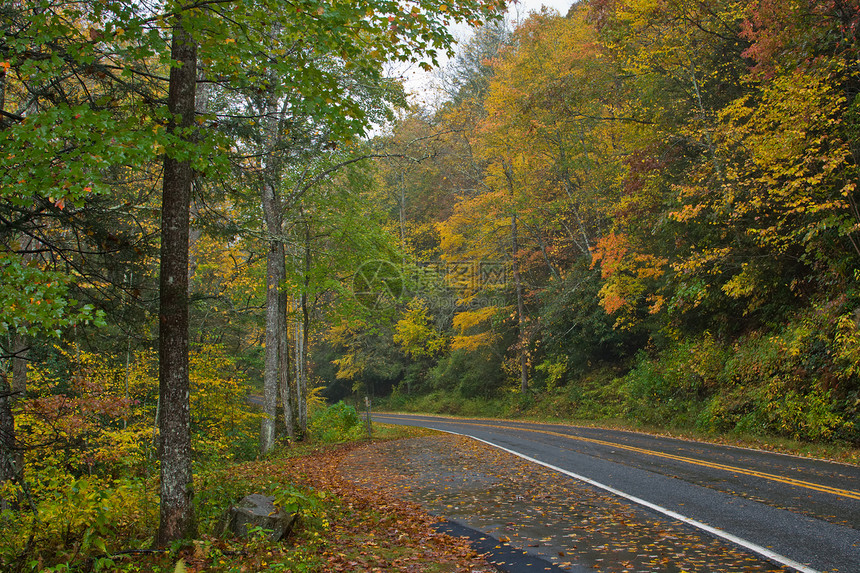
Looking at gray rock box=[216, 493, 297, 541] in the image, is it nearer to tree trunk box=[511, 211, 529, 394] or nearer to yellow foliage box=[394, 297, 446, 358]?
tree trunk box=[511, 211, 529, 394]

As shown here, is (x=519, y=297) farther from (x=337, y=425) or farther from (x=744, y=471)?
(x=744, y=471)

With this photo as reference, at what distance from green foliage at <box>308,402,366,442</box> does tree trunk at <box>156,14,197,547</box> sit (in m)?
12.6

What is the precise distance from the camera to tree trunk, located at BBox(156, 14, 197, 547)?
5.55 metres

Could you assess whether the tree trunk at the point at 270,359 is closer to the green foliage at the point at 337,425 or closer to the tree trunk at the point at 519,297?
the green foliage at the point at 337,425

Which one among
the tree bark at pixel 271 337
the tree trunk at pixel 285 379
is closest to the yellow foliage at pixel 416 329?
the tree trunk at pixel 285 379

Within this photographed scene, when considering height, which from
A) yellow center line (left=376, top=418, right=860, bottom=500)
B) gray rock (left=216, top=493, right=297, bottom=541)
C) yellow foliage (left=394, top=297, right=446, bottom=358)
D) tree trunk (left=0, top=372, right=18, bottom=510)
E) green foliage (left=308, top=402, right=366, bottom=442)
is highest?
yellow foliage (left=394, top=297, right=446, bottom=358)

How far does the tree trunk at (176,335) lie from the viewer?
5.55 metres

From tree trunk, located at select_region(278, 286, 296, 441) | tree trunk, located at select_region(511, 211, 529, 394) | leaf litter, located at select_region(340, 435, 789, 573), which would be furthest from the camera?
tree trunk, located at select_region(511, 211, 529, 394)

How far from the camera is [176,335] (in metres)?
5.66

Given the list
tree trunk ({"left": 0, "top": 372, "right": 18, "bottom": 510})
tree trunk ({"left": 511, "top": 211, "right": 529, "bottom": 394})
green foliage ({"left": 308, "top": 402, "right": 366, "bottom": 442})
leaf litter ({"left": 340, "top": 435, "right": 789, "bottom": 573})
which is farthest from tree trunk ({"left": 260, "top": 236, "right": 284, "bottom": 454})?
tree trunk ({"left": 511, "top": 211, "right": 529, "bottom": 394})

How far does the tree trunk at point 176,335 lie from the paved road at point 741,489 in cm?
566

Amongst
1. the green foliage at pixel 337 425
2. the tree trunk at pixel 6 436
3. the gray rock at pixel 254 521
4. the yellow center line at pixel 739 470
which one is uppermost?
the tree trunk at pixel 6 436

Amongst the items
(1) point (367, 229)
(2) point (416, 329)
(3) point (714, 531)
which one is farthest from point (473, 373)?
(3) point (714, 531)

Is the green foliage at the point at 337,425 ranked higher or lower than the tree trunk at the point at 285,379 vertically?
lower
